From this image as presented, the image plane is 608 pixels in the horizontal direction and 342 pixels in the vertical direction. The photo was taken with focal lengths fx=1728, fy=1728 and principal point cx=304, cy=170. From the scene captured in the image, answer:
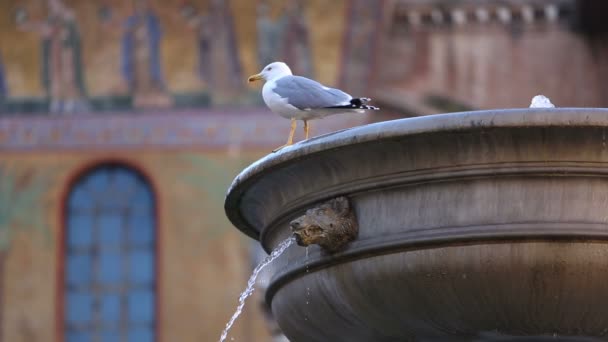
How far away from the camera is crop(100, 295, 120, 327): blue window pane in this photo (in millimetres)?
16703

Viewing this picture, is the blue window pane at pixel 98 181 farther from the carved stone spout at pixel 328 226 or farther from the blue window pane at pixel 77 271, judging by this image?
the carved stone spout at pixel 328 226

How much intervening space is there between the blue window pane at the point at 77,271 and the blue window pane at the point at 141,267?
1.37ft

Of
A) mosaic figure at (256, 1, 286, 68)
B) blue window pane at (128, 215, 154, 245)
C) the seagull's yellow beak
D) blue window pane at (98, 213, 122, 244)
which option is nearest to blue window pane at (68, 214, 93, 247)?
blue window pane at (98, 213, 122, 244)

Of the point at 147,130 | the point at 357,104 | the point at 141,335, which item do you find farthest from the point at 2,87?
the point at 357,104

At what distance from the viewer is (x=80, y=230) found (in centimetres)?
1691

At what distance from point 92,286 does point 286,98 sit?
11408 millimetres

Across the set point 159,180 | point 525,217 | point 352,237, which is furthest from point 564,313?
point 159,180

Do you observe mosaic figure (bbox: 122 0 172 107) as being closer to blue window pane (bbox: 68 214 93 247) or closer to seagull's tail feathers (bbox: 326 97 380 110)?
blue window pane (bbox: 68 214 93 247)

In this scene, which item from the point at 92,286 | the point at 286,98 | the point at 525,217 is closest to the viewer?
the point at 525,217

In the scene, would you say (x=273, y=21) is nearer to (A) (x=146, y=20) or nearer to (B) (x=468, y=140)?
(A) (x=146, y=20)

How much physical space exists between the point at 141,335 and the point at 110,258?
0.82 m

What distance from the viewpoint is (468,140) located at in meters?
4.62

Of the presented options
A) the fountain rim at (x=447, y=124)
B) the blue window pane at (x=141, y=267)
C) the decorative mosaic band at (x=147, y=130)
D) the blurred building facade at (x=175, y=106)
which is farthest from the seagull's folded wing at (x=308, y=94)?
the blue window pane at (x=141, y=267)

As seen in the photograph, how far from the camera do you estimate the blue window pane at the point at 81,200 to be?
1694 centimetres
